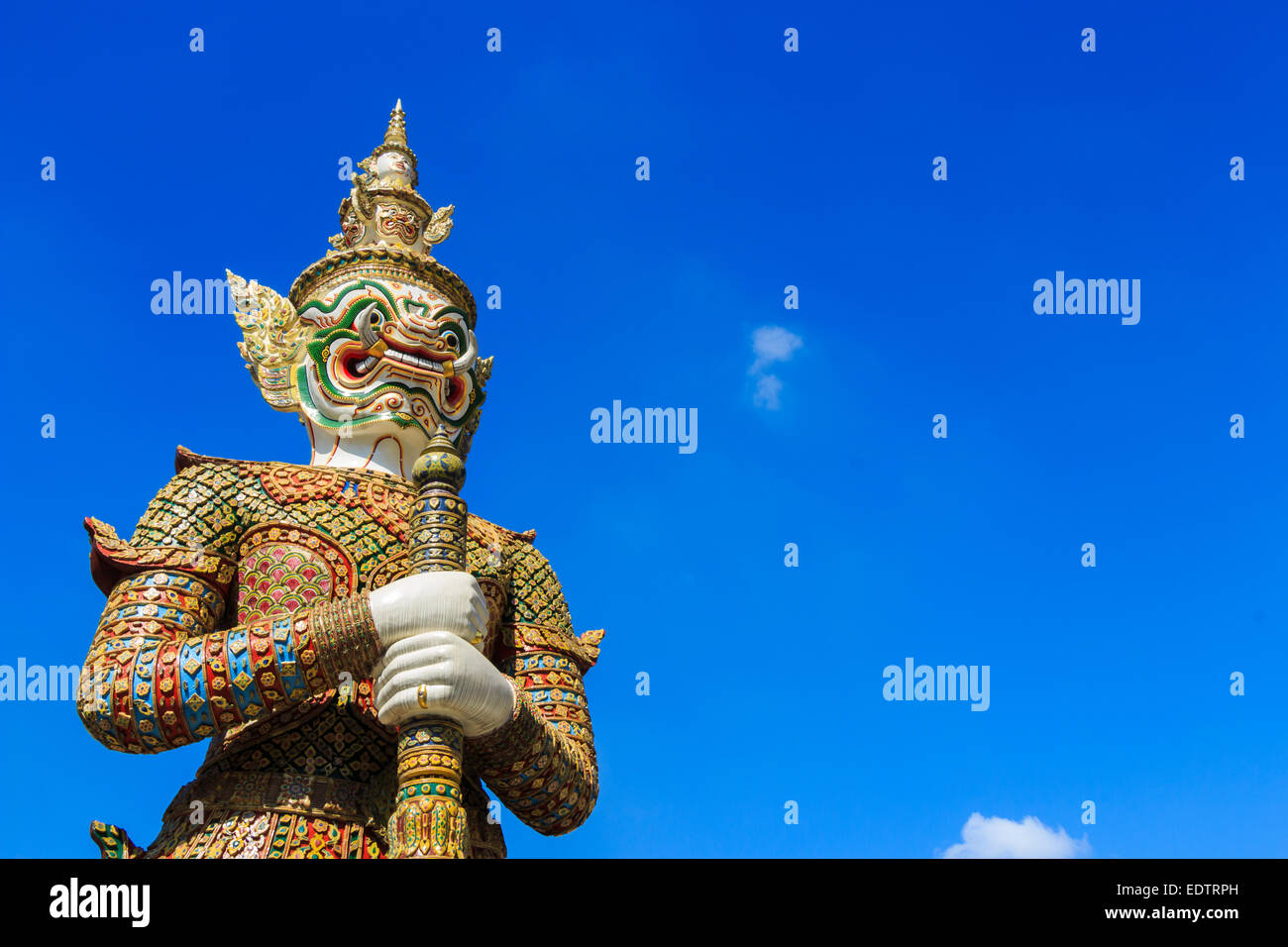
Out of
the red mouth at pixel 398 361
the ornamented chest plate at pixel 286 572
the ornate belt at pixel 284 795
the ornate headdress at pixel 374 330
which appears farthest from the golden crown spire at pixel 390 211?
the ornate belt at pixel 284 795

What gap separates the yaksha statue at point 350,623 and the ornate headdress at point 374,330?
17mm

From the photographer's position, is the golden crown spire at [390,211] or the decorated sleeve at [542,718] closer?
the decorated sleeve at [542,718]

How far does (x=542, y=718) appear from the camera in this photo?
7250 mm

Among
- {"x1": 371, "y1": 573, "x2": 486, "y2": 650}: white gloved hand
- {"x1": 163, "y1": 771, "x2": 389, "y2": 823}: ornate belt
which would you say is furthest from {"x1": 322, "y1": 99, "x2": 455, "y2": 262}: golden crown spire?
{"x1": 163, "y1": 771, "x2": 389, "y2": 823}: ornate belt

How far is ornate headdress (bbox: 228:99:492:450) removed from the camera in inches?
330

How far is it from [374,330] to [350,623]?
234 cm

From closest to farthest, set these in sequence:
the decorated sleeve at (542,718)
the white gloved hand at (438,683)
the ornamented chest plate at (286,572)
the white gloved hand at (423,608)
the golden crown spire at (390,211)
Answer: the white gloved hand at (438,683), the white gloved hand at (423,608), the decorated sleeve at (542,718), the ornamented chest plate at (286,572), the golden crown spire at (390,211)

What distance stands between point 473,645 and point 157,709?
5.24 feet

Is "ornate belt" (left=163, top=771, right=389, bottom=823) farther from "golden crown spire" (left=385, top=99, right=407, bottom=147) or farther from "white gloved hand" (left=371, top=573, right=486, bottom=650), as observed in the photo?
"golden crown spire" (left=385, top=99, right=407, bottom=147)

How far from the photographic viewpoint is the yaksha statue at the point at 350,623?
6629 millimetres

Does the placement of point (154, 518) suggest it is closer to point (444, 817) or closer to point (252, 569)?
point (252, 569)

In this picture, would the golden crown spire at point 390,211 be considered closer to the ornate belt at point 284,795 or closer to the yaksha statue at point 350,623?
the yaksha statue at point 350,623

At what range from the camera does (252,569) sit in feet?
24.7
